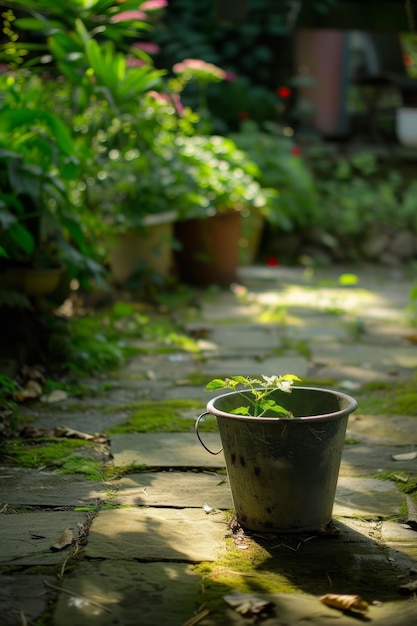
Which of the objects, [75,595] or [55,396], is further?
[55,396]

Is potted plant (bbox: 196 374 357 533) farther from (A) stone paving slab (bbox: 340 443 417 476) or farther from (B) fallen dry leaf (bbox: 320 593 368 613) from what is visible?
(A) stone paving slab (bbox: 340 443 417 476)

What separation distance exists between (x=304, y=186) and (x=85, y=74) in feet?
13.6

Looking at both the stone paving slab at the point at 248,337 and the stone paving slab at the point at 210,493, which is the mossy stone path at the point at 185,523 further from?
the stone paving slab at the point at 248,337

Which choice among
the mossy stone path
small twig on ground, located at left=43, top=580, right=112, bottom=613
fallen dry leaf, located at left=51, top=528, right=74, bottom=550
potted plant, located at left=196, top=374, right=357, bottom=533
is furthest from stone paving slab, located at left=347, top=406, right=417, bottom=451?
small twig on ground, located at left=43, top=580, right=112, bottom=613

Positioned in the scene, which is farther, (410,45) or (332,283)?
(410,45)

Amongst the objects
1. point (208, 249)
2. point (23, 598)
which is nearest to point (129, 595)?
point (23, 598)

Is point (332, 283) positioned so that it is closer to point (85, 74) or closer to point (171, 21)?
point (85, 74)

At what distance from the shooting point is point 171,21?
10.6 metres

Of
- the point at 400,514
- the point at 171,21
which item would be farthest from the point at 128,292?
the point at 171,21

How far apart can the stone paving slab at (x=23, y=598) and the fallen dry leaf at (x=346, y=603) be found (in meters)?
0.59

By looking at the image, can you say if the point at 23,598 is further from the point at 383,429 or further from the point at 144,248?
the point at 144,248

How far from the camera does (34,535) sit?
2334 millimetres

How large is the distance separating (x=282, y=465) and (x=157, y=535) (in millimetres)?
362

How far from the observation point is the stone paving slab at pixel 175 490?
2619 mm
